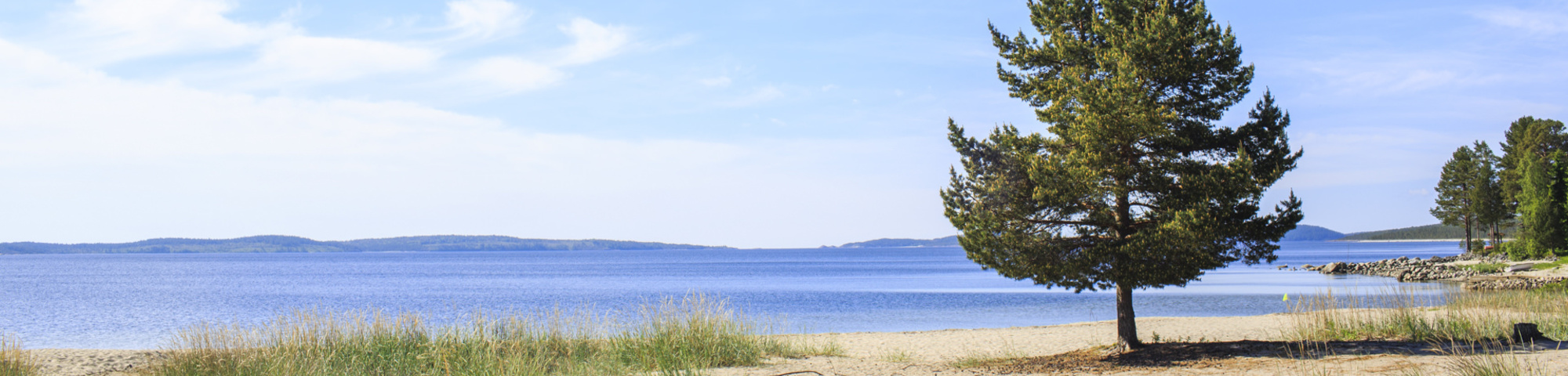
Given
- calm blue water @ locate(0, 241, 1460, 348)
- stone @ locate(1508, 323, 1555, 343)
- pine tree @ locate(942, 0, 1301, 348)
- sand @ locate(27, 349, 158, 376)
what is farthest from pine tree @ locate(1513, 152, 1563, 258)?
sand @ locate(27, 349, 158, 376)

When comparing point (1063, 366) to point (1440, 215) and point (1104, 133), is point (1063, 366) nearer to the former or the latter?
point (1104, 133)

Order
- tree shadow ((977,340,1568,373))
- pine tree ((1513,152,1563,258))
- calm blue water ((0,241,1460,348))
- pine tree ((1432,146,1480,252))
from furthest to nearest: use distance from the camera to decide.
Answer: pine tree ((1432,146,1480,252)), pine tree ((1513,152,1563,258)), calm blue water ((0,241,1460,348)), tree shadow ((977,340,1568,373))

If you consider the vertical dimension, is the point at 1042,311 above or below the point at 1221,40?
below

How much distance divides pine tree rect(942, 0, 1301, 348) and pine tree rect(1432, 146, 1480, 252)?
6542 centimetres

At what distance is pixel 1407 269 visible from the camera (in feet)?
174

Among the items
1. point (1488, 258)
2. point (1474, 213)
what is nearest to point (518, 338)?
point (1488, 258)

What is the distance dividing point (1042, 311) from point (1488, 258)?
42.1 m

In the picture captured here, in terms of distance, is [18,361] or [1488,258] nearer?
[18,361]

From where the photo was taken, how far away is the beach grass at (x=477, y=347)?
1018 cm

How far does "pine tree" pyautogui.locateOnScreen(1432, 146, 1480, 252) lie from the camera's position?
212ft

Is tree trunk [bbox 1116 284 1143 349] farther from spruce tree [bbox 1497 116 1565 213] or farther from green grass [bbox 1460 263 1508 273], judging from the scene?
spruce tree [bbox 1497 116 1565 213]

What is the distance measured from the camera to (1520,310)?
16141 millimetres

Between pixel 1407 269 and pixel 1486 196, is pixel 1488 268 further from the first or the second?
pixel 1486 196

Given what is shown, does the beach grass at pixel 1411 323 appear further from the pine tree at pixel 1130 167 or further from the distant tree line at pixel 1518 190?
the distant tree line at pixel 1518 190
